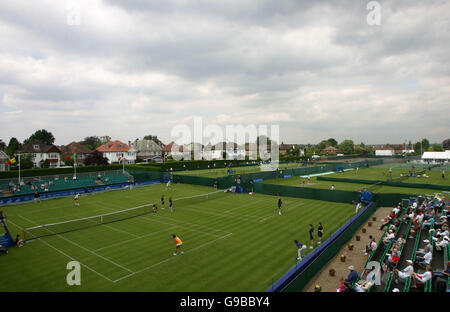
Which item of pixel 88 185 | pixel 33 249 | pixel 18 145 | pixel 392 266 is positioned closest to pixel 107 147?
pixel 18 145

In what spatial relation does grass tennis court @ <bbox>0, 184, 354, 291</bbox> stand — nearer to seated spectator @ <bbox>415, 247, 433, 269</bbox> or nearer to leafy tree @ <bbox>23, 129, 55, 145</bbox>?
seated spectator @ <bbox>415, 247, 433, 269</bbox>

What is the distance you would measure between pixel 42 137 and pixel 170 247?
376 feet

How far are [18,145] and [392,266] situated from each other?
128788 millimetres

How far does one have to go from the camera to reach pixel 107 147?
95.9 meters

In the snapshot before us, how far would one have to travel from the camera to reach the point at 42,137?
350 ft

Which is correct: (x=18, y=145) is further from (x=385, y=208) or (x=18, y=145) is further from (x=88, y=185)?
(x=385, y=208)

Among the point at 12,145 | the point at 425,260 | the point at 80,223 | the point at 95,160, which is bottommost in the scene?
the point at 80,223

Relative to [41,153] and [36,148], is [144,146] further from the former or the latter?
[36,148]

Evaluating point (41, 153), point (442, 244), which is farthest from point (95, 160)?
point (442, 244)

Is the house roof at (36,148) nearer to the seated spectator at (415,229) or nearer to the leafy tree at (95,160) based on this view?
the leafy tree at (95,160)

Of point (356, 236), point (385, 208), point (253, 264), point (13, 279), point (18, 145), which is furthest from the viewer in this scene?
point (18, 145)

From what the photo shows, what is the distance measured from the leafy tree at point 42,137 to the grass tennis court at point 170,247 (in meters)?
89.9

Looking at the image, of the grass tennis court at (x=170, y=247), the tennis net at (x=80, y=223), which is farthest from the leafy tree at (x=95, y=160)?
the tennis net at (x=80, y=223)
